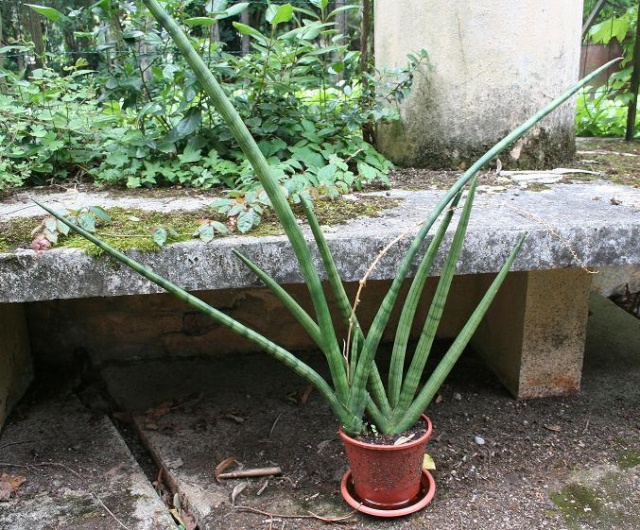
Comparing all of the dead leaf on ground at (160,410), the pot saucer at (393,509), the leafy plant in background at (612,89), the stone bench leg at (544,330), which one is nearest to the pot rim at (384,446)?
the pot saucer at (393,509)

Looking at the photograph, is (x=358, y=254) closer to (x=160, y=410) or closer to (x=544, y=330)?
(x=544, y=330)

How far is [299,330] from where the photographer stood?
283cm

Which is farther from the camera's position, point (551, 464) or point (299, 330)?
point (299, 330)

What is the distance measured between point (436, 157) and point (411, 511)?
147cm

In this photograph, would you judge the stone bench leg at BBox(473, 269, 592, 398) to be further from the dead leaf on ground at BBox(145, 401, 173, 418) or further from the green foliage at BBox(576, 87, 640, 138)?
the green foliage at BBox(576, 87, 640, 138)

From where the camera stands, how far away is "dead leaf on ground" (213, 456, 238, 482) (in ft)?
6.58

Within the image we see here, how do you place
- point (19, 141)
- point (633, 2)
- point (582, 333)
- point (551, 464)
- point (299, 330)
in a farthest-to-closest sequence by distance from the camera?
point (633, 2) → point (299, 330) → point (19, 141) → point (582, 333) → point (551, 464)

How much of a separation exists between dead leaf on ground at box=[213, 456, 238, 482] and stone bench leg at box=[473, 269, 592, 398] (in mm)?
1082

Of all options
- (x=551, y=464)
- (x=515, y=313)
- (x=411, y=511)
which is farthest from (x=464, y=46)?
(x=411, y=511)

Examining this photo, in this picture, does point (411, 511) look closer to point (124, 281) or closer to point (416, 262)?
point (416, 262)

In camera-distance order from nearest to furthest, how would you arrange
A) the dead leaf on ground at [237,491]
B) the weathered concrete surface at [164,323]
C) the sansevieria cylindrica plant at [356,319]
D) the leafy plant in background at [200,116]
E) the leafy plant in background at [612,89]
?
the sansevieria cylindrica plant at [356,319]
the dead leaf on ground at [237,491]
the leafy plant in background at [200,116]
the weathered concrete surface at [164,323]
the leafy plant in background at [612,89]

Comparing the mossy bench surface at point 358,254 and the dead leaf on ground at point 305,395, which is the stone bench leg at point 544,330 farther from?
the dead leaf on ground at point 305,395

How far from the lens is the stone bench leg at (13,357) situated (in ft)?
7.79

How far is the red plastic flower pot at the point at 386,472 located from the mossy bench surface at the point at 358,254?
1.48 ft
